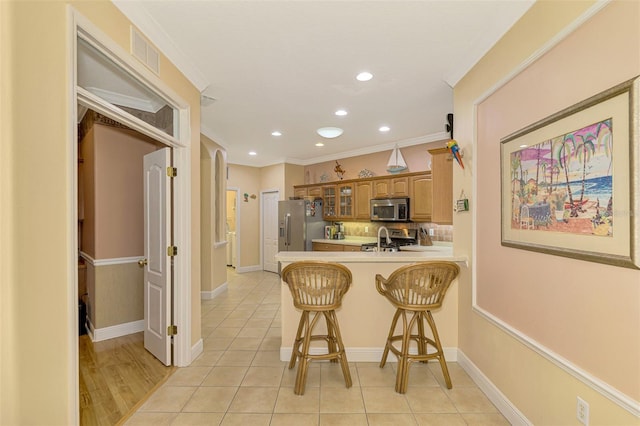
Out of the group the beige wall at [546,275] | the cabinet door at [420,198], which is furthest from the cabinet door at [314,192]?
the beige wall at [546,275]

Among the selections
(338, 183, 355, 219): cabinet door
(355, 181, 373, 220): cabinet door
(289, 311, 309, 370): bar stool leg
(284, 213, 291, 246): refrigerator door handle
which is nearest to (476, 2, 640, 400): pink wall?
(289, 311, 309, 370): bar stool leg

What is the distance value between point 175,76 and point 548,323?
3.22 meters

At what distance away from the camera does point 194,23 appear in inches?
79.8

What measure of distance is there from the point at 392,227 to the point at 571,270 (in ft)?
13.4

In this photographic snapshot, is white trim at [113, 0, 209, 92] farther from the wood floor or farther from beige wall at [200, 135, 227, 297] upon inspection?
the wood floor

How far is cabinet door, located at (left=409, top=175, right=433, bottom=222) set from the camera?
4867 millimetres

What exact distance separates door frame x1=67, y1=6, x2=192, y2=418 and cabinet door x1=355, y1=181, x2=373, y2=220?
3.79 meters

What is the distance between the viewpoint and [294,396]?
2250mm

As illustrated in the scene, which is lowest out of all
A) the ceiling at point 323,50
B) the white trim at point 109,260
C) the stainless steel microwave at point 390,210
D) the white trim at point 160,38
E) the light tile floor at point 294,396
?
the light tile floor at point 294,396

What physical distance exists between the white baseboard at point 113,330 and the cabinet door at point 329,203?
4.02m

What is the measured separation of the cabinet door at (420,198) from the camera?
4.87m

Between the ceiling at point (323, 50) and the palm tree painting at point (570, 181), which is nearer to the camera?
the palm tree painting at point (570, 181)

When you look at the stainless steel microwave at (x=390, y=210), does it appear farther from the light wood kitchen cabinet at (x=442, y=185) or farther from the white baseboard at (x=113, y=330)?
the white baseboard at (x=113, y=330)

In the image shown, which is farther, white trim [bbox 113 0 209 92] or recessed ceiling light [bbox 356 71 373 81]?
recessed ceiling light [bbox 356 71 373 81]
